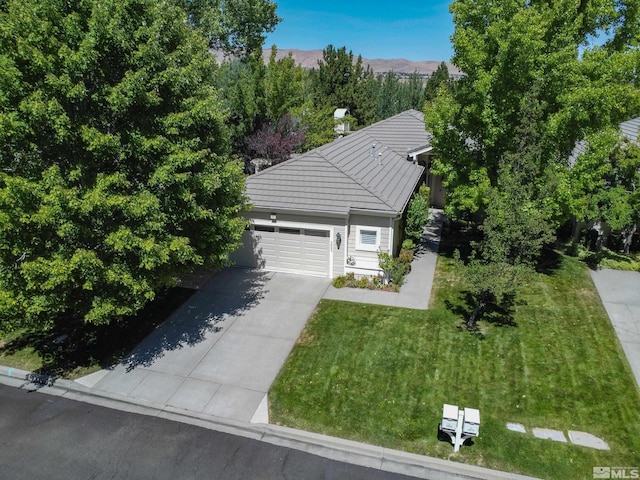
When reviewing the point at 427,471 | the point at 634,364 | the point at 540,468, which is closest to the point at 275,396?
the point at 427,471

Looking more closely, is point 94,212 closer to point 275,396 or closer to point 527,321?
point 275,396

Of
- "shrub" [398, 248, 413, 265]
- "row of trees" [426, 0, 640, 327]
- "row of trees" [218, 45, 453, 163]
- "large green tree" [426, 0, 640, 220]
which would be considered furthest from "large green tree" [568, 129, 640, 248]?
"row of trees" [218, 45, 453, 163]

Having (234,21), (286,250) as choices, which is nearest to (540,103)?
(286,250)

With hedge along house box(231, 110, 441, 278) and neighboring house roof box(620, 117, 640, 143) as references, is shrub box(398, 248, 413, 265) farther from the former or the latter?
neighboring house roof box(620, 117, 640, 143)

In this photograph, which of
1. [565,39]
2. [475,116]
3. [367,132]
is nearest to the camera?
[565,39]

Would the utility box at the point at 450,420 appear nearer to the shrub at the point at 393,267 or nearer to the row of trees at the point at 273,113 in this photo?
the shrub at the point at 393,267

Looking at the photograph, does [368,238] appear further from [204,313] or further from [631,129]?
[631,129]
